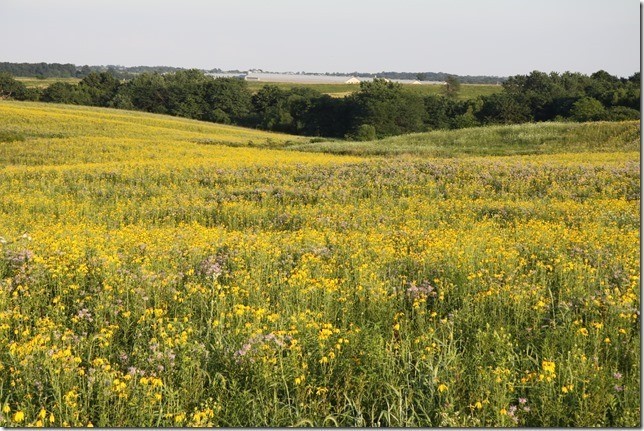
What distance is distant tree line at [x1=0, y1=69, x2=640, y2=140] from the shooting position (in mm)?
73562

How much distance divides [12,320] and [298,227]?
727 centimetres

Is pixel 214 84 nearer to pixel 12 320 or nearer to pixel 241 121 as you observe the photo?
pixel 241 121

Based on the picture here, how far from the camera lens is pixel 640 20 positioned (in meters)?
6.84

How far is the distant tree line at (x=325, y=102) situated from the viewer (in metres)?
73.6

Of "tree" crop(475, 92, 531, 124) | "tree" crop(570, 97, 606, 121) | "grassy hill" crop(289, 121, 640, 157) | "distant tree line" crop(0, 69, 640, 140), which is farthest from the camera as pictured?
"distant tree line" crop(0, 69, 640, 140)

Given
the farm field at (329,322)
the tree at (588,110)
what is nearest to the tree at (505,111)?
the tree at (588,110)

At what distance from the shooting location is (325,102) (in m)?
85.2

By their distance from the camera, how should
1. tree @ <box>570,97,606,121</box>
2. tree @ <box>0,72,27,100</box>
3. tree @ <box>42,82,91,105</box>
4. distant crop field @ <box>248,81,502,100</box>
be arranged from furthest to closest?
distant crop field @ <box>248,81,502,100</box>
tree @ <box>0,72,27,100</box>
tree @ <box>42,82,91,105</box>
tree @ <box>570,97,606,121</box>

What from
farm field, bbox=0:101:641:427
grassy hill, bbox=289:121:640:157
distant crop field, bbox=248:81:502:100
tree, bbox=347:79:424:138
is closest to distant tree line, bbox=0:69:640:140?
tree, bbox=347:79:424:138

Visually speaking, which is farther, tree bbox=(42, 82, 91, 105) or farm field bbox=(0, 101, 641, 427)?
tree bbox=(42, 82, 91, 105)

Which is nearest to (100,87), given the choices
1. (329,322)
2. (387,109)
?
(387,109)

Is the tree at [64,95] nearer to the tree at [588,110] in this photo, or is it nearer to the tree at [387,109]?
the tree at [387,109]

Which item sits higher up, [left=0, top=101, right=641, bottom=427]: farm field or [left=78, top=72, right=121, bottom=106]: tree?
[left=78, top=72, right=121, bottom=106]: tree

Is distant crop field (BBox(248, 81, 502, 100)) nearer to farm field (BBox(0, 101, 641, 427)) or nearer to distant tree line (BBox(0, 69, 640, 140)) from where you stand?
distant tree line (BBox(0, 69, 640, 140))
